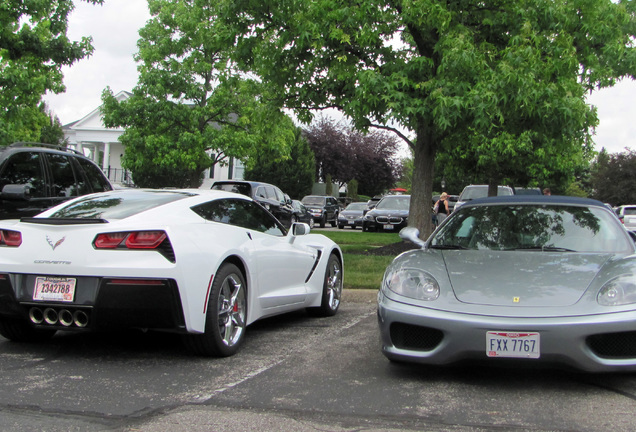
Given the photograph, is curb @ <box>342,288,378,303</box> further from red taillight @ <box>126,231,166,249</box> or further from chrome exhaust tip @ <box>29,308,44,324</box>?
chrome exhaust tip @ <box>29,308,44,324</box>

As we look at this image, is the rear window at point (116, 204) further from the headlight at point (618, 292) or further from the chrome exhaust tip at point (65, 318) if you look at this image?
the headlight at point (618, 292)

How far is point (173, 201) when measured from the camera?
5434 millimetres

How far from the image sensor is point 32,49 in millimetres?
15570

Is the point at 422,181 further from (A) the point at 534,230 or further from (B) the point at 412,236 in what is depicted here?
(A) the point at 534,230

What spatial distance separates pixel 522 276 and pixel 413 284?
716mm

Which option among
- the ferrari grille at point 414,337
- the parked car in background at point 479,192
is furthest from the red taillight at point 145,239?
the parked car in background at point 479,192

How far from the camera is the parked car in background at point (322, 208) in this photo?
32500mm

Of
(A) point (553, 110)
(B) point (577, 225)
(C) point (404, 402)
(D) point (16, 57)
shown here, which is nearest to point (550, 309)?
(C) point (404, 402)

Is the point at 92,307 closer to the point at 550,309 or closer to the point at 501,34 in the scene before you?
the point at 550,309

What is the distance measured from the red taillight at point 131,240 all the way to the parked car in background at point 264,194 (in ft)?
45.6

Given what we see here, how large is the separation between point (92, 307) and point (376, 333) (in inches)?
105

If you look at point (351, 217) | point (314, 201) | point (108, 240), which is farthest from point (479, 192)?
point (108, 240)

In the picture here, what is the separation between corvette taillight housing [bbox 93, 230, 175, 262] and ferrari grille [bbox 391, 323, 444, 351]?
1.59 meters

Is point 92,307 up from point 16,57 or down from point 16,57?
down
